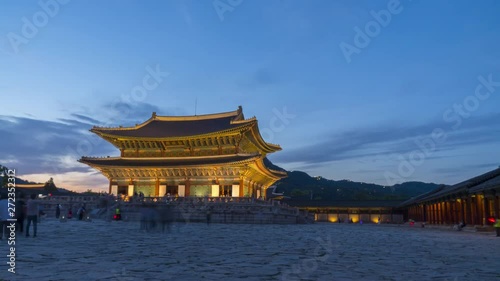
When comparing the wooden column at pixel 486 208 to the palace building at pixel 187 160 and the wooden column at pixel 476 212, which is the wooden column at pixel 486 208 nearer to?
the wooden column at pixel 476 212

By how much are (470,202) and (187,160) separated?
2933 centimetres

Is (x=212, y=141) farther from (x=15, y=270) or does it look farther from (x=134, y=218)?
(x=15, y=270)

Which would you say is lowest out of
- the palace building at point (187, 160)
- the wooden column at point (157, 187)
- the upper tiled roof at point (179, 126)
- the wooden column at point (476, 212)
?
the wooden column at point (476, 212)

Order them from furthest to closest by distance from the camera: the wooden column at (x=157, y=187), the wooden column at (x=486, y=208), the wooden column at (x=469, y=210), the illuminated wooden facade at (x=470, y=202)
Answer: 1. the wooden column at (x=157, y=187)
2. the wooden column at (x=469, y=210)
3. the wooden column at (x=486, y=208)
4. the illuminated wooden facade at (x=470, y=202)

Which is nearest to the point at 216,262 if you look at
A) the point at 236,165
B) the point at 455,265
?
the point at 455,265

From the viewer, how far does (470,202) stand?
3269cm

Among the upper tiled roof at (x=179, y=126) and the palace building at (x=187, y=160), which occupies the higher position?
the upper tiled roof at (x=179, y=126)

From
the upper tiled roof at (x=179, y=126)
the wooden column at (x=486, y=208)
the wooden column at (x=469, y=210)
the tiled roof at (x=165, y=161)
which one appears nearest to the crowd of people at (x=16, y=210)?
the wooden column at (x=486, y=208)

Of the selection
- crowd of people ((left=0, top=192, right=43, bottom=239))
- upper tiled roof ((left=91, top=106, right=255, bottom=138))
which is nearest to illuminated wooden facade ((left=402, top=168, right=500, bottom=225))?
upper tiled roof ((left=91, top=106, right=255, bottom=138))

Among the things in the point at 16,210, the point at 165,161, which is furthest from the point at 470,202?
the point at 16,210

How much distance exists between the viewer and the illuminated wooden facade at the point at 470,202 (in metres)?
26.7

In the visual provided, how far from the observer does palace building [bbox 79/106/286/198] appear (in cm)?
4478

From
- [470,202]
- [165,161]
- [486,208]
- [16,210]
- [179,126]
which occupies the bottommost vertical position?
[486,208]

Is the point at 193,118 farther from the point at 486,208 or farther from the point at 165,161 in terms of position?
the point at 486,208
